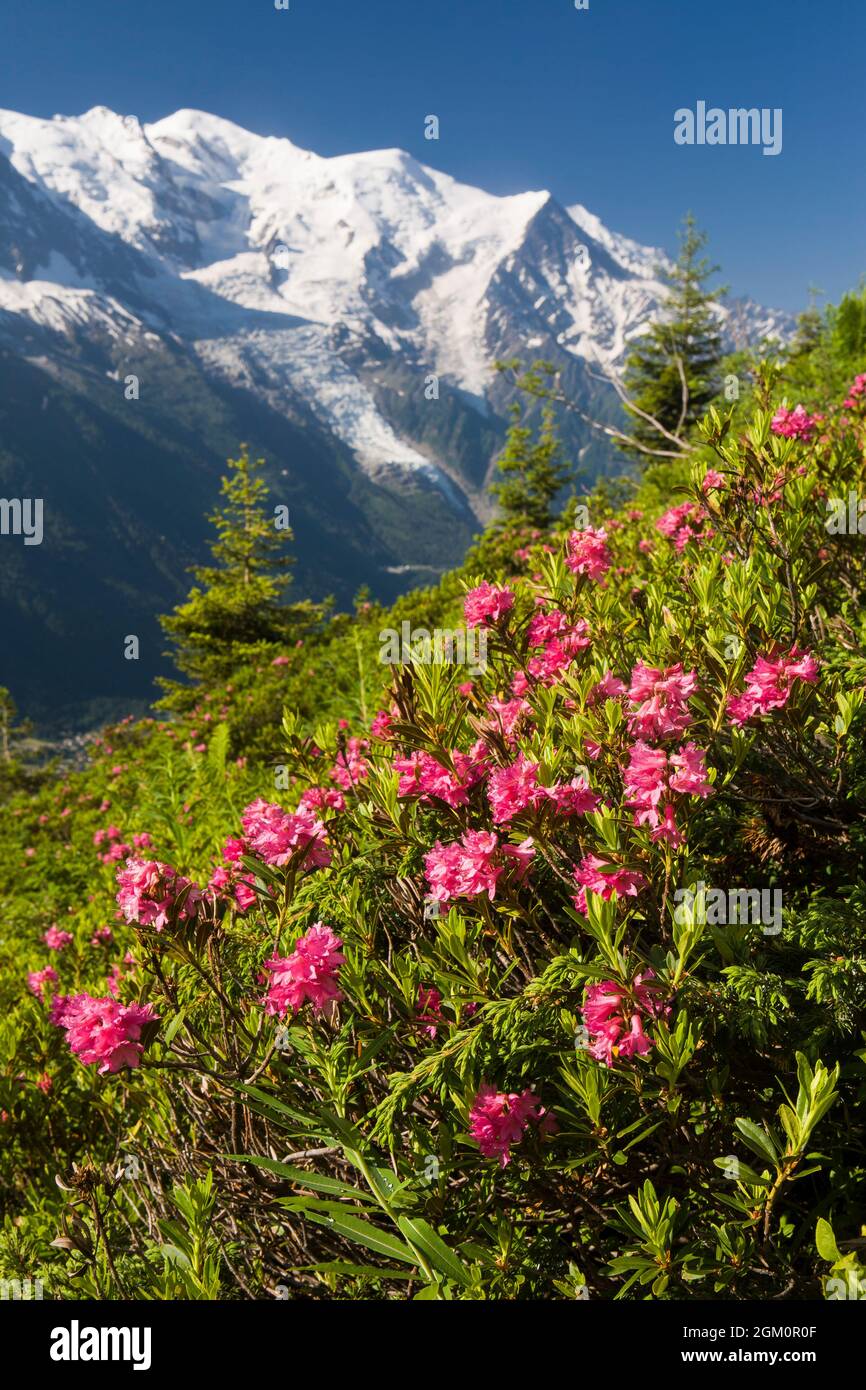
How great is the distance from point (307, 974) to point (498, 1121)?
0.46 m

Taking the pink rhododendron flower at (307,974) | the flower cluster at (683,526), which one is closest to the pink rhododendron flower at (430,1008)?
the pink rhododendron flower at (307,974)

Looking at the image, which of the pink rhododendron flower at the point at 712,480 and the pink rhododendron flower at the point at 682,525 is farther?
the pink rhododendron flower at the point at 682,525

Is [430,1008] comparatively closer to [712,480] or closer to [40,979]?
[712,480]

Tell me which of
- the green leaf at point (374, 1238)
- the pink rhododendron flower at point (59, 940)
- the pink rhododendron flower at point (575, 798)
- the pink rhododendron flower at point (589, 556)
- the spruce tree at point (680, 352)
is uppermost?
the spruce tree at point (680, 352)

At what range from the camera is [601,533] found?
2.61m

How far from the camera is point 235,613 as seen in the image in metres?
19.6

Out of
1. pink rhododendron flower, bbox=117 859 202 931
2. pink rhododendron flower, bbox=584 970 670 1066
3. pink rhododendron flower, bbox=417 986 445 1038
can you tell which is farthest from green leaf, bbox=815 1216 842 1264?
pink rhododendron flower, bbox=117 859 202 931

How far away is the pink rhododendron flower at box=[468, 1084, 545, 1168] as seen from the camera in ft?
4.62

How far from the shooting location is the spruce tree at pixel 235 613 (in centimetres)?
1706

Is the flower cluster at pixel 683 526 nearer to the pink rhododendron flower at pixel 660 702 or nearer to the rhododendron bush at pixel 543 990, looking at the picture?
the rhododendron bush at pixel 543 990

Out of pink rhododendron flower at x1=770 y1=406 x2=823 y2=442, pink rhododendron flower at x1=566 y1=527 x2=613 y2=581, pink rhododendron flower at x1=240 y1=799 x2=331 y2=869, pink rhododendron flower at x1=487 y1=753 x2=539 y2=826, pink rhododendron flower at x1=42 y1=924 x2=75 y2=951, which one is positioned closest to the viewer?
pink rhododendron flower at x1=487 y1=753 x2=539 y2=826

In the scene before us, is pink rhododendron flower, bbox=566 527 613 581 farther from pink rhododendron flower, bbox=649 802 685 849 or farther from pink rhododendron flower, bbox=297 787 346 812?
pink rhododendron flower, bbox=649 802 685 849

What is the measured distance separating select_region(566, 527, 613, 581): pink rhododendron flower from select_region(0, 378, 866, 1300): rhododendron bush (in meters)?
0.03

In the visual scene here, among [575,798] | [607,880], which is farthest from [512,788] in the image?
[607,880]
